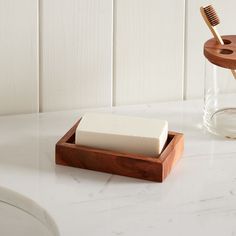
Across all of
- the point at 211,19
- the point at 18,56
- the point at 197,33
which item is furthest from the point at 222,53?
the point at 18,56

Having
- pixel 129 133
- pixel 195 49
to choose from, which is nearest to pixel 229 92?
pixel 195 49

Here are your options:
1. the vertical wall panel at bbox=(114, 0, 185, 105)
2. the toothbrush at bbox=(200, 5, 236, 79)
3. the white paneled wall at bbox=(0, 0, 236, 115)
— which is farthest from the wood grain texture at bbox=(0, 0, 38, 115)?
the toothbrush at bbox=(200, 5, 236, 79)

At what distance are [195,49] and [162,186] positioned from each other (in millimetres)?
357

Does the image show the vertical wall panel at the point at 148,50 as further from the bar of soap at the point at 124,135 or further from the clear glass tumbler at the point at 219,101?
the bar of soap at the point at 124,135

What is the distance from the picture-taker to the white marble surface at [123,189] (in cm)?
74

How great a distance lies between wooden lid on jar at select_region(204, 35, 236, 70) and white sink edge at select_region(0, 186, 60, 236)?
33cm

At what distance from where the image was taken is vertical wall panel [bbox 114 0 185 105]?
3.53 feet

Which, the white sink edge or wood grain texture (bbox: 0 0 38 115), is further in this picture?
wood grain texture (bbox: 0 0 38 115)

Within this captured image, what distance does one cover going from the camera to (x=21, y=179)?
854 millimetres

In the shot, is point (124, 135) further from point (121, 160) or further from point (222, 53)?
point (222, 53)

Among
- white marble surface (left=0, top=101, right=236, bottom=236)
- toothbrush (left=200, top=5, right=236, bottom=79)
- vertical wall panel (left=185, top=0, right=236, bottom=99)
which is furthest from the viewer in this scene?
vertical wall panel (left=185, top=0, right=236, bottom=99)

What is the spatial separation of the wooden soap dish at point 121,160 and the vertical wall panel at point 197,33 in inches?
10.2

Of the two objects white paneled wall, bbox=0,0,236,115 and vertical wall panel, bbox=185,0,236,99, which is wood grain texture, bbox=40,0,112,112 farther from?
vertical wall panel, bbox=185,0,236,99

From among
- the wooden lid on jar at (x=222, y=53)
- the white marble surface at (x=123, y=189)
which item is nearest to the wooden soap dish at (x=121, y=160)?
the white marble surface at (x=123, y=189)
